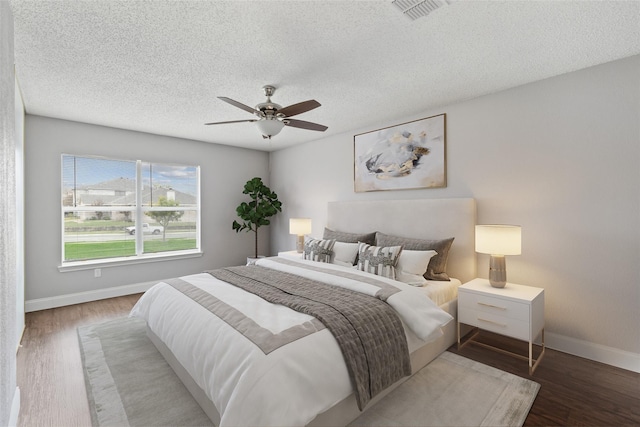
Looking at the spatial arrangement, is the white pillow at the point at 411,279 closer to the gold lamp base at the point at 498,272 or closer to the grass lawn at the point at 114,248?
the gold lamp base at the point at 498,272

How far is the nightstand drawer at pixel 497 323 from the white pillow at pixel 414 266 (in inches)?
18.7

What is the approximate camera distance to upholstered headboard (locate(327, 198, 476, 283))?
3.13 metres

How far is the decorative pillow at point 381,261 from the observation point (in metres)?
2.95

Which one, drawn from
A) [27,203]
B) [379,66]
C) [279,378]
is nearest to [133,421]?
[279,378]

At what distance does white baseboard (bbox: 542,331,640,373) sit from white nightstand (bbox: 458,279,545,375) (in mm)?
136

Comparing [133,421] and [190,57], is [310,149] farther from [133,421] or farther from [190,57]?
[133,421]

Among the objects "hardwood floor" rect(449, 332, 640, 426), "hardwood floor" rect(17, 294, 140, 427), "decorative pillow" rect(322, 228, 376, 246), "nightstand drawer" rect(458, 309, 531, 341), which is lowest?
"hardwood floor" rect(449, 332, 640, 426)

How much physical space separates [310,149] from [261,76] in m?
2.52

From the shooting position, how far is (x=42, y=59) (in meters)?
2.38

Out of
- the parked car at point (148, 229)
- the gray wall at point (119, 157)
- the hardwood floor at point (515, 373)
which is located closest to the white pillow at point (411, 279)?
the hardwood floor at point (515, 373)

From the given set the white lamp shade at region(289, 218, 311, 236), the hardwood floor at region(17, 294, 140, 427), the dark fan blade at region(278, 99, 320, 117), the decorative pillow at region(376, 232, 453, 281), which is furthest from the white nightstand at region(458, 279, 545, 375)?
the hardwood floor at region(17, 294, 140, 427)

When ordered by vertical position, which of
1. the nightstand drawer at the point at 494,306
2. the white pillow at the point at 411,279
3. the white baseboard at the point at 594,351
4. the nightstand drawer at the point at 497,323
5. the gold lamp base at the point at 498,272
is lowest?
the white baseboard at the point at 594,351

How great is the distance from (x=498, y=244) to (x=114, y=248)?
512 centimetres

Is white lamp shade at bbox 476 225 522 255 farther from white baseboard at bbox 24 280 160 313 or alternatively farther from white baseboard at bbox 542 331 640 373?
white baseboard at bbox 24 280 160 313
